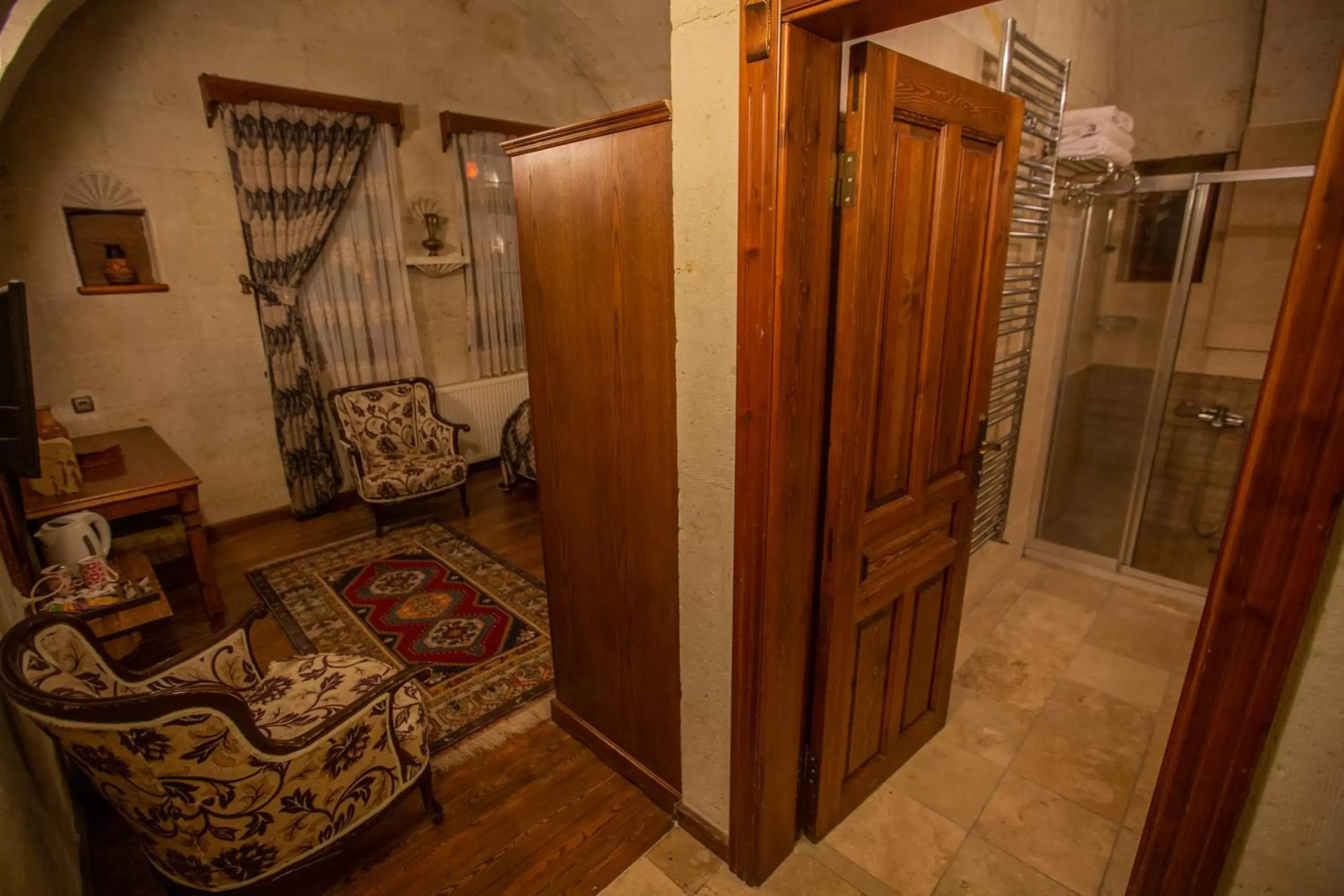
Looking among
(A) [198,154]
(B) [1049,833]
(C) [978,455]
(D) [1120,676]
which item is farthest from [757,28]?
(A) [198,154]

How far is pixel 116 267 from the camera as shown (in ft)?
11.1

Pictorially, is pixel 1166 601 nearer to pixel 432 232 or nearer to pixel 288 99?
pixel 432 232

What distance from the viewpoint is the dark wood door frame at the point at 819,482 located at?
0.69 metres

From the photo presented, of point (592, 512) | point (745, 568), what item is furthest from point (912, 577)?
point (592, 512)

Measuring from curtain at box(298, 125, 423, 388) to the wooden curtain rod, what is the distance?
92 mm

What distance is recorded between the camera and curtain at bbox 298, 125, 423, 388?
4.07 metres

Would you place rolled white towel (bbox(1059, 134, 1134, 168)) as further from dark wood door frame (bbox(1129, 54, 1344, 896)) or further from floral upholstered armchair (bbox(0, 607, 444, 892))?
floral upholstered armchair (bbox(0, 607, 444, 892))

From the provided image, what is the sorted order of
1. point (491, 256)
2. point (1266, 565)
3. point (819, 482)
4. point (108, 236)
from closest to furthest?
1. point (1266, 565)
2. point (819, 482)
3. point (108, 236)
4. point (491, 256)

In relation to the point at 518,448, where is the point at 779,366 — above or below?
above

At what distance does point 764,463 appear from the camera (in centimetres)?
134

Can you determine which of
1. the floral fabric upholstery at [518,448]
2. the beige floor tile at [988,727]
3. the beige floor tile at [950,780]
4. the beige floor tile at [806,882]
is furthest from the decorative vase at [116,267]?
the beige floor tile at [988,727]

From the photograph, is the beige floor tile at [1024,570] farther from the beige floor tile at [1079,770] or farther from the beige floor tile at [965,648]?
the beige floor tile at [1079,770]

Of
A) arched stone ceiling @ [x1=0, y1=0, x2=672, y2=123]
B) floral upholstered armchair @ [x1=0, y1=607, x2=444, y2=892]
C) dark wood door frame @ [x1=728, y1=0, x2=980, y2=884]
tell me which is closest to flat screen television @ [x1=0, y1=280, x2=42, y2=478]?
floral upholstered armchair @ [x1=0, y1=607, x2=444, y2=892]

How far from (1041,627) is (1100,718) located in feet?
1.95
